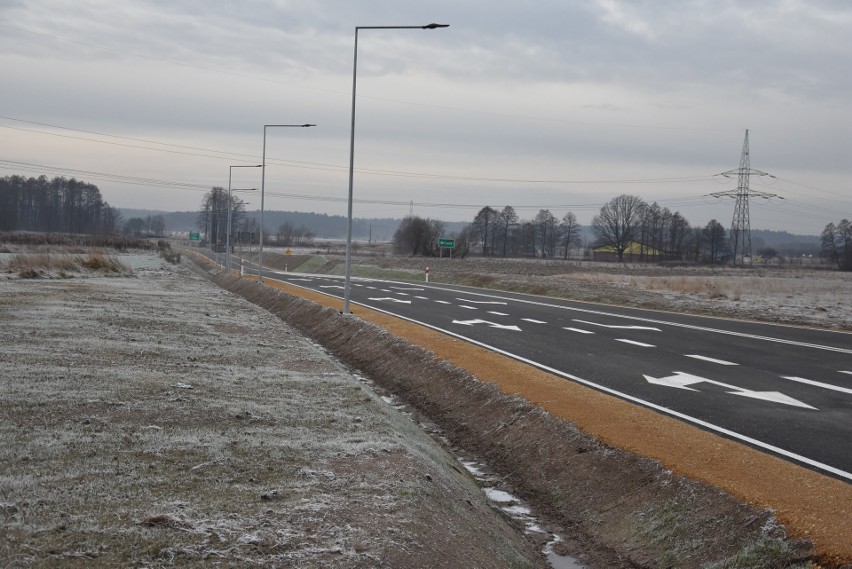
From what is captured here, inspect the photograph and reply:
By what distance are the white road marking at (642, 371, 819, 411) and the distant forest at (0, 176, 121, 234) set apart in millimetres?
171209

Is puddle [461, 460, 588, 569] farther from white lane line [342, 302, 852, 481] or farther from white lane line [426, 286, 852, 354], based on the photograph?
white lane line [426, 286, 852, 354]

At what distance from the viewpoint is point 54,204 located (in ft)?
589

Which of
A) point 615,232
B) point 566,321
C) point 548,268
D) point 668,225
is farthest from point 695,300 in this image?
point 668,225

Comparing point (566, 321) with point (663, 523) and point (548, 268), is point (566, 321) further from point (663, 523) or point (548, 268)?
point (548, 268)

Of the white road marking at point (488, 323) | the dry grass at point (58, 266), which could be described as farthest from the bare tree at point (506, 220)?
the white road marking at point (488, 323)

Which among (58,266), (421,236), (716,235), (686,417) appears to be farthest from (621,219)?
(686,417)


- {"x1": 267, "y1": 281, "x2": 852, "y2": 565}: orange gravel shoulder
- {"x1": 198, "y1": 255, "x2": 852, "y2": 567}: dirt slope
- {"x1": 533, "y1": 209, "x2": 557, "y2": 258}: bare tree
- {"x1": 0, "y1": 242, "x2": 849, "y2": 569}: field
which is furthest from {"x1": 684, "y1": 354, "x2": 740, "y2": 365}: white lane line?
{"x1": 533, "y1": 209, "x2": 557, "y2": 258}: bare tree

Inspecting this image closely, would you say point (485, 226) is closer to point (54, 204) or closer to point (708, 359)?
point (54, 204)

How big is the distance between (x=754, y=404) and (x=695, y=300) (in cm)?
2346

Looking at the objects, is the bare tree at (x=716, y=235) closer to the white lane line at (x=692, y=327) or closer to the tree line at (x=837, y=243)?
the tree line at (x=837, y=243)

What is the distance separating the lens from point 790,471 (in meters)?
8.98

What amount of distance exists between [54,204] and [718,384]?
608 feet

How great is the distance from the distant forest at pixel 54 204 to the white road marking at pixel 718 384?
562ft

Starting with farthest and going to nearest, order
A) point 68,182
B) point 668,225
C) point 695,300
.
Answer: point 68,182, point 668,225, point 695,300
